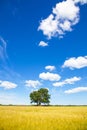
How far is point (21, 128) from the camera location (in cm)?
1072

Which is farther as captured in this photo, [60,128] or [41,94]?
[41,94]

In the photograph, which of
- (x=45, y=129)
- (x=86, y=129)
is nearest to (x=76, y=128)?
(x=86, y=129)

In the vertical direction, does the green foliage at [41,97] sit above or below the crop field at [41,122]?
above

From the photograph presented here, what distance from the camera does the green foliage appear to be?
3565 inches

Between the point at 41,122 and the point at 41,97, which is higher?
the point at 41,97

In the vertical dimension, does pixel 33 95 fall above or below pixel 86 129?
above

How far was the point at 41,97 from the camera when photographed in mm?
91062

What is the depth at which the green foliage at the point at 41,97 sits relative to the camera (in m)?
90.6

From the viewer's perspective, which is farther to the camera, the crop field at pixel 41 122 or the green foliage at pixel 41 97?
the green foliage at pixel 41 97

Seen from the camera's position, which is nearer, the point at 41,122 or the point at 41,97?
the point at 41,122

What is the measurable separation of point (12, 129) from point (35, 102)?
83.9 meters

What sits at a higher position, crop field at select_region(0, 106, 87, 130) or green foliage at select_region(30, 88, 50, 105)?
green foliage at select_region(30, 88, 50, 105)

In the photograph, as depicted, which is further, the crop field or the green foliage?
the green foliage

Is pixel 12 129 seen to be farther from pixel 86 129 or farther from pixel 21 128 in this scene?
pixel 86 129
